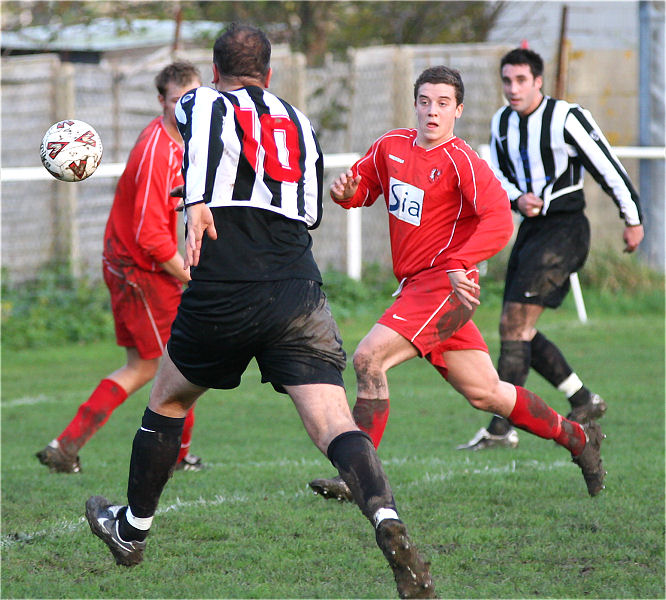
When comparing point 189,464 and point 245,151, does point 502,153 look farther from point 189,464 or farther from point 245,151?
point 245,151

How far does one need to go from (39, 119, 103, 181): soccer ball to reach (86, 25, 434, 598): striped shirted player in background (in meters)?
0.97

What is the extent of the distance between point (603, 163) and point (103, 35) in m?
13.8

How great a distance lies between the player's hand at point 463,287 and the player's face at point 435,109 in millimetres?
753

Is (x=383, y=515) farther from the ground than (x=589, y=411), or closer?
farther from the ground

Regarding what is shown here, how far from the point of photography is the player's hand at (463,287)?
488 cm

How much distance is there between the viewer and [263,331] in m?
3.83

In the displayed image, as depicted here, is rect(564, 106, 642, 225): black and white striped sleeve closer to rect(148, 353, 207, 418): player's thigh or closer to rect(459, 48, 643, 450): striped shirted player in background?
rect(459, 48, 643, 450): striped shirted player in background

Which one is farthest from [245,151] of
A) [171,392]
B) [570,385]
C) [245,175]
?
[570,385]

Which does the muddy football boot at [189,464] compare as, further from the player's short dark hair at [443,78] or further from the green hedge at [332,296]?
the green hedge at [332,296]

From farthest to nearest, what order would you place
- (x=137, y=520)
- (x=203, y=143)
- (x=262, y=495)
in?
(x=262, y=495), (x=137, y=520), (x=203, y=143)

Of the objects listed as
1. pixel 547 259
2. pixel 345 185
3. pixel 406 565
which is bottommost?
pixel 406 565

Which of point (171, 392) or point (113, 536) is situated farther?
A: point (113, 536)

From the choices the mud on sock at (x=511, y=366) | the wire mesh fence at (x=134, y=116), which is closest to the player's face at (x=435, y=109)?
the mud on sock at (x=511, y=366)

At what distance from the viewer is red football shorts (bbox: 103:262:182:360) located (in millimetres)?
6172
